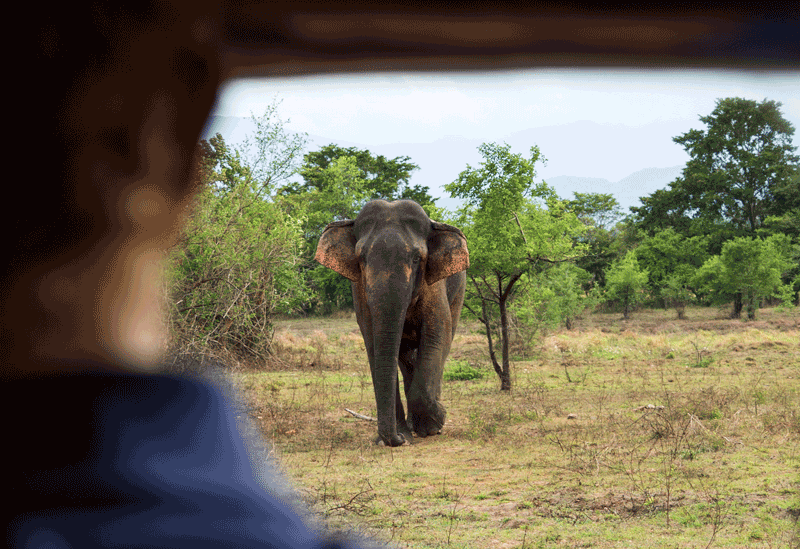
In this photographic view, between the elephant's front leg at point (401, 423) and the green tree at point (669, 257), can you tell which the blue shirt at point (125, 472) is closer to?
the elephant's front leg at point (401, 423)

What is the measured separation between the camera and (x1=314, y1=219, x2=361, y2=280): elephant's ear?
7340 millimetres

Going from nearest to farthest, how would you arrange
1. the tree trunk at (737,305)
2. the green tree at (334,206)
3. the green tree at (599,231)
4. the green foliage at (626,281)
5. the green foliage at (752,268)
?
the green foliage at (752,268) < the tree trunk at (737,305) < the green foliage at (626,281) < the green tree at (334,206) < the green tree at (599,231)

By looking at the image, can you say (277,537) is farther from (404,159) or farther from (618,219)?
(618,219)

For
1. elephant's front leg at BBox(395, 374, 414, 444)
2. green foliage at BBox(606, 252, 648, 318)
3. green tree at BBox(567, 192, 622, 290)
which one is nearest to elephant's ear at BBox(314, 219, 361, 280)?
elephant's front leg at BBox(395, 374, 414, 444)

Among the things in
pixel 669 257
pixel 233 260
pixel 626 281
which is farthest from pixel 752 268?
pixel 233 260

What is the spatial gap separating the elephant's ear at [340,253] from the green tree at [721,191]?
2534cm

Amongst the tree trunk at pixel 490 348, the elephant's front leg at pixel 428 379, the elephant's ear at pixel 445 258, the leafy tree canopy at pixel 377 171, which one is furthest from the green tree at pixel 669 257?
the elephant's ear at pixel 445 258

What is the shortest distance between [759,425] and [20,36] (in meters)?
7.30

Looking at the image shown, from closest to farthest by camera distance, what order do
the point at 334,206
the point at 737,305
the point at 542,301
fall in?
the point at 542,301, the point at 737,305, the point at 334,206

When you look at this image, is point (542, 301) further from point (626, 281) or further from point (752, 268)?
point (626, 281)

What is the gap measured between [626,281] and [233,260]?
891 inches

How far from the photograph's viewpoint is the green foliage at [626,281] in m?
30.3

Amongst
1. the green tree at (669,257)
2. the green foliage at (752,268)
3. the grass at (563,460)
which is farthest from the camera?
the green tree at (669,257)

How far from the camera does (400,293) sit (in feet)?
21.6
